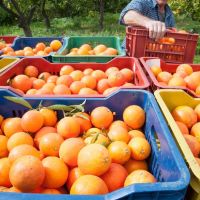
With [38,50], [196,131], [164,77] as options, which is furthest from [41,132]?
[38,50]

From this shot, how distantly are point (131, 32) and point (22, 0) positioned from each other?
8325 millimetres

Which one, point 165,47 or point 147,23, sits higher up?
point 147,23

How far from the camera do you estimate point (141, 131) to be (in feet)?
5.46

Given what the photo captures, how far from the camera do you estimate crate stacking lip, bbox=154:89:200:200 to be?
0.98m

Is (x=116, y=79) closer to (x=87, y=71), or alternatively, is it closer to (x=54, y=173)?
(x=87, y=71)

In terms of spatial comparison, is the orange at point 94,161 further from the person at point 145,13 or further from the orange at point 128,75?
the person at point 145,13

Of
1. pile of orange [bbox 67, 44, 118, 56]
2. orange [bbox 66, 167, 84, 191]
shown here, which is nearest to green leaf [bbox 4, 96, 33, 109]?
orange [bbox 66, 167, 84, 191]

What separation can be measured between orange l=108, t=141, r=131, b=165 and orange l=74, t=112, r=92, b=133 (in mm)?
314

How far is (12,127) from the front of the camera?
1546mm

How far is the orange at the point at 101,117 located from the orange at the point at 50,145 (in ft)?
0.92

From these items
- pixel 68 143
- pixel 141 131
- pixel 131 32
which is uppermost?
pixel 131 32

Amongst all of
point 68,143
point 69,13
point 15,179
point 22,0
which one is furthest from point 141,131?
point 69,13

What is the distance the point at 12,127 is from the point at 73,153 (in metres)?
0.47

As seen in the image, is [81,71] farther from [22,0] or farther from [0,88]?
[22,0]
